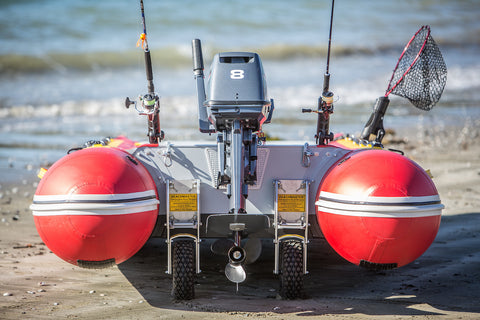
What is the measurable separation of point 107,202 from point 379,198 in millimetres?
Result: 2084

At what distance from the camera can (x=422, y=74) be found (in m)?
6.50

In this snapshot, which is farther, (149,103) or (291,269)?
(149,103)

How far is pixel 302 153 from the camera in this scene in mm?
5535

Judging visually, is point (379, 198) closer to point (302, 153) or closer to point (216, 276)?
point (302, 153)

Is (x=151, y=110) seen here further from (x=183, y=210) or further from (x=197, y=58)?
(x=183, y=210)

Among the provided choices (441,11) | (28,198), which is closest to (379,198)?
(28,198)

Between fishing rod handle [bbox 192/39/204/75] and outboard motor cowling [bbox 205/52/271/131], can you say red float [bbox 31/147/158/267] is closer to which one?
outboard motor cowling [bbox 205/52/271/131]

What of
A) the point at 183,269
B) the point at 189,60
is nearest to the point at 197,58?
the point at 183,269

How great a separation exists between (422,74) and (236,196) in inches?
111

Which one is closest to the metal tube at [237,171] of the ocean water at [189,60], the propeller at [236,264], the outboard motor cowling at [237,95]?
the outboard motor cowling at [237,95]

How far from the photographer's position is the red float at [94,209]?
475cm

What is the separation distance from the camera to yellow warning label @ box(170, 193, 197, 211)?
17.6ft

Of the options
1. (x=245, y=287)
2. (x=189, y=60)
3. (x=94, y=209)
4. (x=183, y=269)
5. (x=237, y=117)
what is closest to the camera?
(x=94, y=209)

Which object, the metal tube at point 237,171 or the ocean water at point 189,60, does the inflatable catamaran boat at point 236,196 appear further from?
the ocean water at point 189,60
